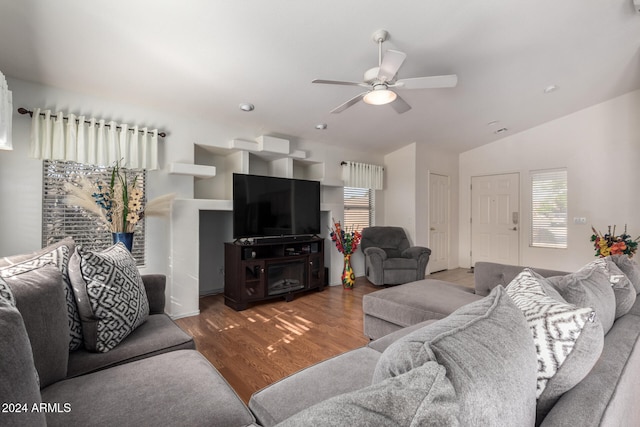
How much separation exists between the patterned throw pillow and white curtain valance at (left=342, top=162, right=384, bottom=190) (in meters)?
3.91

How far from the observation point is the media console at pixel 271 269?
11.8ft

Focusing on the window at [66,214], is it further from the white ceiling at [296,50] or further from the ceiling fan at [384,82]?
the ceiling fan at [384,82]

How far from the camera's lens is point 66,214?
2.80 metres

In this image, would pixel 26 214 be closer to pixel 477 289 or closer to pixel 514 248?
pixel 477 289

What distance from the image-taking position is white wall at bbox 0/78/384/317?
256cm

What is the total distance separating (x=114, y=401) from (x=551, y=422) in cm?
132

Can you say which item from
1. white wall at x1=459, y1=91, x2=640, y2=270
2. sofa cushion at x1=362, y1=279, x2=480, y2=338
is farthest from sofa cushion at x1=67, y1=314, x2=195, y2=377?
white wall at x1=459, y1=91, x2=640, y2=270

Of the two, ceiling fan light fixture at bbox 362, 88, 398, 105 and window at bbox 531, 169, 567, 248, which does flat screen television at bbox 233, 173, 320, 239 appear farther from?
window at bbox 531, 169, 567, 248

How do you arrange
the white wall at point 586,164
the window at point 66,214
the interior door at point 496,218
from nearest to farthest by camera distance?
the window at point 66,214
the white wall at point 586,164
the interior door at point 496,218

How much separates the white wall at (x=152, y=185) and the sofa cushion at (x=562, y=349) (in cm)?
333

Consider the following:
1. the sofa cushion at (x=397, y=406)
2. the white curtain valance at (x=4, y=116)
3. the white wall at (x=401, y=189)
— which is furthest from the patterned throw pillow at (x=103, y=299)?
the white wall at (x=401, y=189)

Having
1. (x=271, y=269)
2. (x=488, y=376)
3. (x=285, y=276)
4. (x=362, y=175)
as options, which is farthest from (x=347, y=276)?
(x=488, y=376)

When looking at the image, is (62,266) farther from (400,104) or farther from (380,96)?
(400,104)

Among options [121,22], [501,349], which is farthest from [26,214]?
[501,349]
